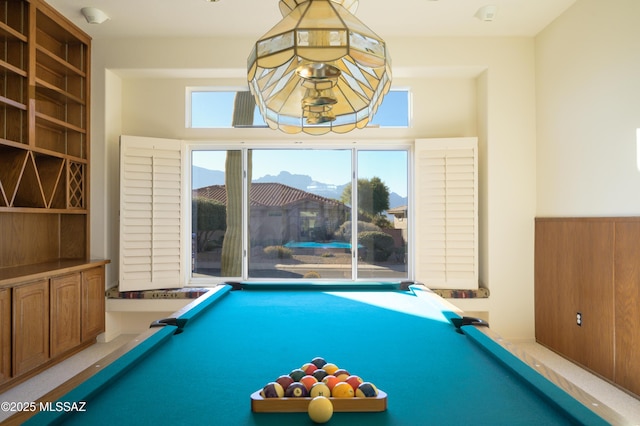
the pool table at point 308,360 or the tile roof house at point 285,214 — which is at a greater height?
the tile roof house at point 285,214

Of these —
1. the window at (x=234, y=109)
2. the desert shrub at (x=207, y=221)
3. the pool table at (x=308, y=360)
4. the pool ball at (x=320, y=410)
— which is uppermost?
the window at (x=234, y=109)

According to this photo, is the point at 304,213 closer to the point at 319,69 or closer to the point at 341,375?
the point at 319,69

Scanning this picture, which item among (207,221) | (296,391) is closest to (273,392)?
(296,391)

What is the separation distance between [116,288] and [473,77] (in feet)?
14.0

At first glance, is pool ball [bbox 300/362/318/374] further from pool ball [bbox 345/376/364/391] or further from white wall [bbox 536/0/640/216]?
white wall [bbox 536/0/640/216]

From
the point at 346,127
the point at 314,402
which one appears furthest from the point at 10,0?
the point at 314,402

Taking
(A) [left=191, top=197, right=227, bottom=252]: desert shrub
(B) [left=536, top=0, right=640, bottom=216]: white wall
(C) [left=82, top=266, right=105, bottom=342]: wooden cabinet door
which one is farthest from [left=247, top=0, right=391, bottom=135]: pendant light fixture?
(C) [left=82, top=266, right=105, bottom=342]: wooden cabinet door

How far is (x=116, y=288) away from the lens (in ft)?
14.5

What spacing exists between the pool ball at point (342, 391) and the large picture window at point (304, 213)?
Result: 136 inches

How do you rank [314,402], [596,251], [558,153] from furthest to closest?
[558,153] < [596,251] < [314,402]

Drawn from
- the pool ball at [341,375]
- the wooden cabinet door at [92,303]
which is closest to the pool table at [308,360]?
the pool ball at [341,375]

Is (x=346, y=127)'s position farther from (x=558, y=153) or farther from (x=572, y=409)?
(x=558, y=153)

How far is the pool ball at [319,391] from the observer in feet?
4.09

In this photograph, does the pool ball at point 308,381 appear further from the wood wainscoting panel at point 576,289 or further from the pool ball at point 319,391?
the wood wainscoting panel at point 576,289
